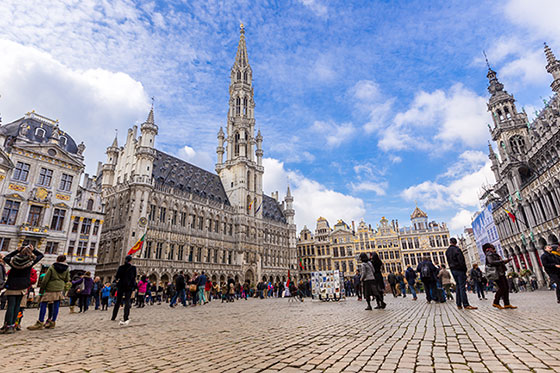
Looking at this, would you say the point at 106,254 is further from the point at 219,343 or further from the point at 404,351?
A: the point at 404,351

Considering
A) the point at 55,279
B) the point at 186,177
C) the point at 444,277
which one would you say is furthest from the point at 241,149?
the point at 55,279

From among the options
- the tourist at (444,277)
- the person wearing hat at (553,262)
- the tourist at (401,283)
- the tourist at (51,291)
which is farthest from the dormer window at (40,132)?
the person wearing hat at (553,262)

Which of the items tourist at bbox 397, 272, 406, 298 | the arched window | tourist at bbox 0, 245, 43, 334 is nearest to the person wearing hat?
tourist at bbox 397, 272, 406, 298

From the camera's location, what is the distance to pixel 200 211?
144 feet

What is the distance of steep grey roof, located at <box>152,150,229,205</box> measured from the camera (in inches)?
1689

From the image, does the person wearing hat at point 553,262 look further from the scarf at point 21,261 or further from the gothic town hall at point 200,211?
the gothic town hall at point 200,211

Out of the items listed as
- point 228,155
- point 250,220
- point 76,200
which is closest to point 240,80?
point 228,155

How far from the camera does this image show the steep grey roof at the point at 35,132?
26.6 meters

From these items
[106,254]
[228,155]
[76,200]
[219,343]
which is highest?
[228,155]

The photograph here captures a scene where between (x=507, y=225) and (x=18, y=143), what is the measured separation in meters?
53.7

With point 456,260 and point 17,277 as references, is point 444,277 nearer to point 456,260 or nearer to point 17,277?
point 456,260

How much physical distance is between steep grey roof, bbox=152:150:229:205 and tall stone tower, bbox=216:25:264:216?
270cm

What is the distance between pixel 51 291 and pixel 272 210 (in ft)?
189

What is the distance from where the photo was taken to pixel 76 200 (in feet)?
97.5
